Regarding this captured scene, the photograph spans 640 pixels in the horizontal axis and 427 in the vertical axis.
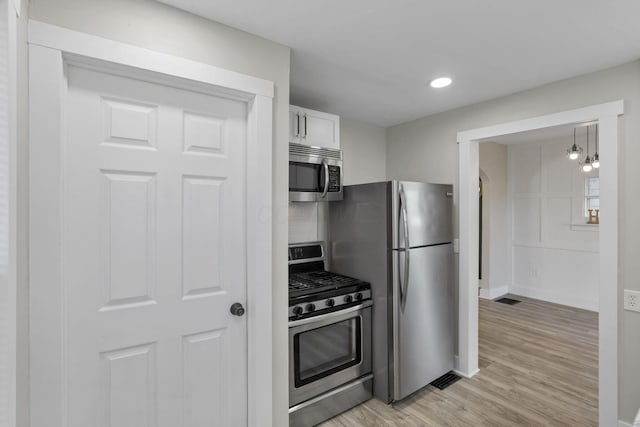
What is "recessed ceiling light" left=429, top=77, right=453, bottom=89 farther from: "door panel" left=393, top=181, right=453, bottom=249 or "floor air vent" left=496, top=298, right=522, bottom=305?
"floor air vent" left=496, top=298, right=522, bottom=305

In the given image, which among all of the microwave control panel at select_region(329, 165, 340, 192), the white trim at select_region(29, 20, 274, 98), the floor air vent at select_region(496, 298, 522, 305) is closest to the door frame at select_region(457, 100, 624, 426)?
the microwave control panel at select_region(329, 165, 340, 192)

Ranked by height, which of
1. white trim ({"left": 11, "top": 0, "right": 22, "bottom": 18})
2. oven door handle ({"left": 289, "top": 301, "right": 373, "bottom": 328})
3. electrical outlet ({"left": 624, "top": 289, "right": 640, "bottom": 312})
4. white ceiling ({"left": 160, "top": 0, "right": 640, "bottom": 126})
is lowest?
oven door handle ({"left": 289, "top": 301, "right": 373, "bottom": 328})

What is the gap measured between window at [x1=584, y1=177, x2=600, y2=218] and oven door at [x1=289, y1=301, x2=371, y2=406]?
4.17 metres

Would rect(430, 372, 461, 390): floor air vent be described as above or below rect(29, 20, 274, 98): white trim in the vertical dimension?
below

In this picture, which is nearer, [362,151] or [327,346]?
[327,346]

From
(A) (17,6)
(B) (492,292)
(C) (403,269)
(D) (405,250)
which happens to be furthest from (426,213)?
(B) (492,292)

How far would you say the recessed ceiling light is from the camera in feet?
7.58

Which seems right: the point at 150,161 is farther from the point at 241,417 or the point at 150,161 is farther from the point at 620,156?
the point at 620,156

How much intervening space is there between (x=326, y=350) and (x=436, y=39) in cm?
207

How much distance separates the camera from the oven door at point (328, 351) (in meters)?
2.11

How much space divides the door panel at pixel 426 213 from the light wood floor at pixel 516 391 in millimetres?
1211

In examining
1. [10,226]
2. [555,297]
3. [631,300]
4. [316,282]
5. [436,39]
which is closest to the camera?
[10,226]

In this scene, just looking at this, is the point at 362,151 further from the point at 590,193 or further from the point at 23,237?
the point at 590,193

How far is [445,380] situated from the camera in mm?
2770
